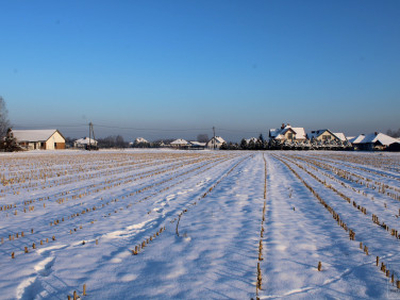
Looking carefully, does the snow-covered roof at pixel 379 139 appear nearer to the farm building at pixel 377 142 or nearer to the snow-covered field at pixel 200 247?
the farm building at pixel 377 142

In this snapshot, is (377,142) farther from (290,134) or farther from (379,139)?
(290,134)

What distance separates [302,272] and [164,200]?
6584 millimetres

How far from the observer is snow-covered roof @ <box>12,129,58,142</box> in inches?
3036

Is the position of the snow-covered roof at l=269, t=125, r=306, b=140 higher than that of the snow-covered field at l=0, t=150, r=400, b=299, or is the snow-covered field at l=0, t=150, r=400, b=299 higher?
the snow-covered roof at l=269, t=125, r=306, b=140

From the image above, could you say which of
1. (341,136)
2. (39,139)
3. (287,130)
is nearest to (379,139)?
(341,136)

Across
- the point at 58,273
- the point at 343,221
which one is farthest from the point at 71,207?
the point at 343,221

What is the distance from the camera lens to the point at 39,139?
77188mm

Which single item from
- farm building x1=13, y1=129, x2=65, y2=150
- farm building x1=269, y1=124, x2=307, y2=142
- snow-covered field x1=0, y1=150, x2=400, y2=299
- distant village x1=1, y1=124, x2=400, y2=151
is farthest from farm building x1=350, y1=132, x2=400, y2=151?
snow-covered field x1=0, y1=150, x2=400, y2=299

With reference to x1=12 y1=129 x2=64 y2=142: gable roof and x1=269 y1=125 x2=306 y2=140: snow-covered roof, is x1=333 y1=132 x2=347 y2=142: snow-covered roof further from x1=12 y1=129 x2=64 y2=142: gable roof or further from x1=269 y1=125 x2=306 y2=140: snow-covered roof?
x1=12 y1=129 x2=64 y2=142: gable roof

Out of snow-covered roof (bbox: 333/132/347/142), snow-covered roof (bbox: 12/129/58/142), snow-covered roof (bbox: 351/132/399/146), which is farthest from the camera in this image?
snow-covered roof (bbox: 333/132/347/142)

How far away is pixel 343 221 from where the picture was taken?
7.78 metres

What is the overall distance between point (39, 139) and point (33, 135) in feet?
10.9

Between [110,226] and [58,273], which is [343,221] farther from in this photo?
[58,273]

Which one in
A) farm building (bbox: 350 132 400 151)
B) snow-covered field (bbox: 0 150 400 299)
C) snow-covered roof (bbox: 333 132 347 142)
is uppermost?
snow-covered roof (bbox: 333 132 347 142)
